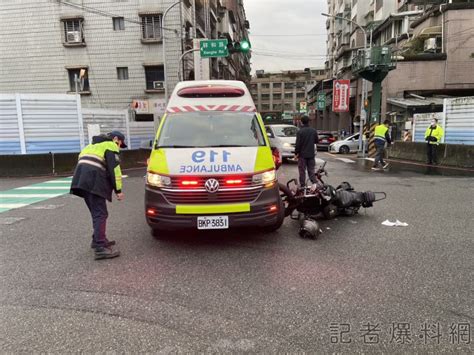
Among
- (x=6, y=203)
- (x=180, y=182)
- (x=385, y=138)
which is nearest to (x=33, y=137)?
(x=6, y=203)

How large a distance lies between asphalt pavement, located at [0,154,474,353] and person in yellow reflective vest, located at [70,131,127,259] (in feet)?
0.93

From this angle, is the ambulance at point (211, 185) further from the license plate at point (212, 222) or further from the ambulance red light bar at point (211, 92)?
the ambulance red light bar at point (211, 92)

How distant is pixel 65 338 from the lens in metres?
2.91

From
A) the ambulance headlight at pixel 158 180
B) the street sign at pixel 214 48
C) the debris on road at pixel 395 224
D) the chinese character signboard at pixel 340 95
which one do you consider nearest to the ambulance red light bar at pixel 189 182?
the ambulance headlight at pixel 158 180

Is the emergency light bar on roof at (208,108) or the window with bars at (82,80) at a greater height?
the window with bars at (82,80)

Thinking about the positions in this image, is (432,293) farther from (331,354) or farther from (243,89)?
(243,89)

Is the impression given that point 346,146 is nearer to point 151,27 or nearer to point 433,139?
point 433,139

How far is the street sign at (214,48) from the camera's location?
17641 millimetres

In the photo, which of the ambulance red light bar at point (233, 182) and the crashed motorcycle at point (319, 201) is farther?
the crashed motorcycle at point (319, 201)

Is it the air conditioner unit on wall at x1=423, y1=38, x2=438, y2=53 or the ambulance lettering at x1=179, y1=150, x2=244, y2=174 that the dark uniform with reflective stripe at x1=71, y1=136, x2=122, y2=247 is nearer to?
the ambulance lettering at x1=179, y1=150, x2=244, y2=174

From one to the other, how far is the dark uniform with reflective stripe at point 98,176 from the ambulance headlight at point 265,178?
6.15ft

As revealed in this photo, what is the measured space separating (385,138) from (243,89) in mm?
8929

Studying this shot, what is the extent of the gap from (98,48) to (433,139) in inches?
894

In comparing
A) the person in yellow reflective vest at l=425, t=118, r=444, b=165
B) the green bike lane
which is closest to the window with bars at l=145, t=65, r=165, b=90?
the green bike lane
